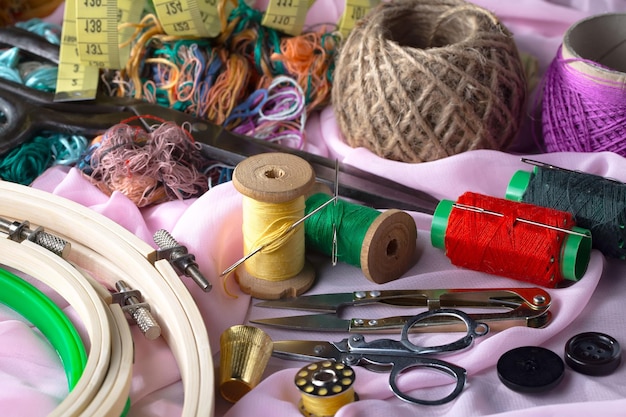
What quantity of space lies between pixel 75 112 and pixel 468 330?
94 cm

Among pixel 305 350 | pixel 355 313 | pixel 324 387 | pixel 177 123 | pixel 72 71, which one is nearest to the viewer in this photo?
pixel 324 387

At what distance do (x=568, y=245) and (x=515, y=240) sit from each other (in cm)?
8

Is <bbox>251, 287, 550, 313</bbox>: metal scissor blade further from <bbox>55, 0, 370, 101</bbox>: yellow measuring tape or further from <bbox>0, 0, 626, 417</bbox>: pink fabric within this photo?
<bbox>55, 0, 370, 101</bbox>: yellow measuring tape

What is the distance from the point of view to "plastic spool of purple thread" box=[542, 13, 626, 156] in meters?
1.52

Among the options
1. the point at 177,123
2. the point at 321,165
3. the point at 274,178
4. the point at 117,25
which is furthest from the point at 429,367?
the point at 117,25

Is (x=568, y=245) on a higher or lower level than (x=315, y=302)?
higher

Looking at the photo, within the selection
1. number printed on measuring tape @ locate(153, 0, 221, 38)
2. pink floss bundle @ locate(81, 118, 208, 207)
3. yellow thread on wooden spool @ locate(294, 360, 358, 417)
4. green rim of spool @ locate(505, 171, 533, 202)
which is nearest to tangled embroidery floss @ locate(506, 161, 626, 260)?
green rim of spool @ locate(505, 171, 533, 202)

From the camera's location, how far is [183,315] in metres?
1.23

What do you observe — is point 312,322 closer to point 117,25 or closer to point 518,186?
point 518,186

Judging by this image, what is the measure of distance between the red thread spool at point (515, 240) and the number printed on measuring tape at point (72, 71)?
817 millimetres

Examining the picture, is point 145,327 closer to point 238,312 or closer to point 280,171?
point 238,312

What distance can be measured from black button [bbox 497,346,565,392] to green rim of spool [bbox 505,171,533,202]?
1.10 ft

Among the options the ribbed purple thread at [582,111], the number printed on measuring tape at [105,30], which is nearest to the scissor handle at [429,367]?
the ribbed purple thread at [582,111]

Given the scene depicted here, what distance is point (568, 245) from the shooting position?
4.40 feet
